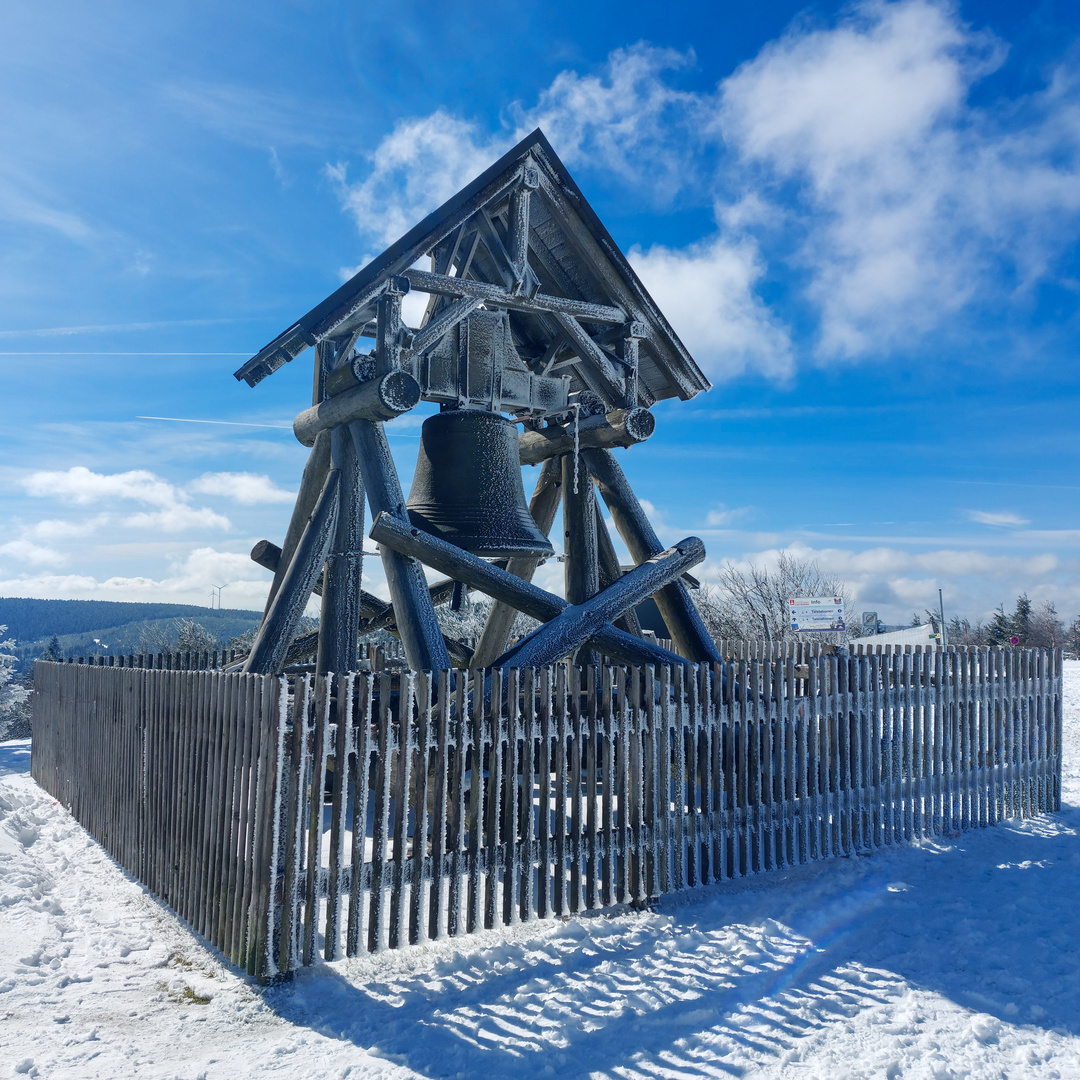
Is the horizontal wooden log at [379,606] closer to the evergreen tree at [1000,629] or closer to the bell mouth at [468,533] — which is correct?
the bell mouth at [468,533]

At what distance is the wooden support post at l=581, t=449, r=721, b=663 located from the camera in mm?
7781

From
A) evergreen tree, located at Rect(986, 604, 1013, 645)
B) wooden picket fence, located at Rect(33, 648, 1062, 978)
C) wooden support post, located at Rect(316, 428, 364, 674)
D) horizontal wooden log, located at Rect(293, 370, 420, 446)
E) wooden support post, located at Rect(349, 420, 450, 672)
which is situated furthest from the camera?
evergreen tree, located at Rect(986, 604, 1013, 645)

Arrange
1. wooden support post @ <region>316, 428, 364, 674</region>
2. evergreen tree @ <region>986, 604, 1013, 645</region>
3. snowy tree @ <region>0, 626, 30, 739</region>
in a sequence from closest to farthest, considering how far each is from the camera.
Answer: wooden support post @ <region>316, 428, 364, 674</region>
snowy tree @ <region>0, 626, 30, 739</region>
evergreen tree @ <region>986, 604, 1013, 645</region>

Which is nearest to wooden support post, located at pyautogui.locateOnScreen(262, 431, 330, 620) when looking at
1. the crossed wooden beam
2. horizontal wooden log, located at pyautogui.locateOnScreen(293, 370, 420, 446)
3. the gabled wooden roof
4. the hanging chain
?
the crossed wooden beam

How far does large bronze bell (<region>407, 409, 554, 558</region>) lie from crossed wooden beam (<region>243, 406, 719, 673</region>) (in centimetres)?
44

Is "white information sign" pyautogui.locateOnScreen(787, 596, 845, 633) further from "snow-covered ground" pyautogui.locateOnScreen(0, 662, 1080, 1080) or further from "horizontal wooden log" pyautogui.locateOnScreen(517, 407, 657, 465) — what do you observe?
"snow-covered ground" pyautogui.locateOnScreen(0, 662, 1080, 1080)

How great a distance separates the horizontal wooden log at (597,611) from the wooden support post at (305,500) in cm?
274

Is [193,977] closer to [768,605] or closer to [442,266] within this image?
[442,266]

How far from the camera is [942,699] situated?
8.41 meters

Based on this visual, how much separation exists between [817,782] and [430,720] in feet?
13.1

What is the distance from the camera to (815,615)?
116ft

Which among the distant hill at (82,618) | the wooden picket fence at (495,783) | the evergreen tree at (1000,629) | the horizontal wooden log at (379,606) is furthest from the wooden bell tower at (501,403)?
the distant hill at (82,618)

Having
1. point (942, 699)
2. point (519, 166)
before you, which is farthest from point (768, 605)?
point (519, 166)

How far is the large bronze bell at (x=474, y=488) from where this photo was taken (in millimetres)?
6867
